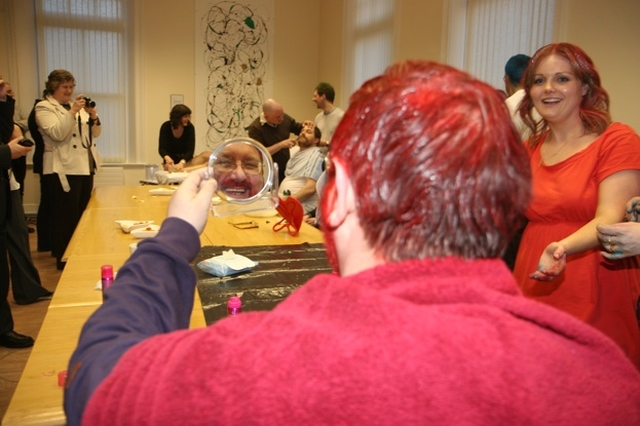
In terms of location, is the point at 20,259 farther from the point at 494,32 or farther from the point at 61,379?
the point at 494,32

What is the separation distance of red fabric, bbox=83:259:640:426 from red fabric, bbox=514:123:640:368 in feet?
3.87

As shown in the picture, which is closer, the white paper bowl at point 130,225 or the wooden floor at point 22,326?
the wooden floor at point 22,326

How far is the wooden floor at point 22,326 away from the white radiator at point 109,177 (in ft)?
6.43

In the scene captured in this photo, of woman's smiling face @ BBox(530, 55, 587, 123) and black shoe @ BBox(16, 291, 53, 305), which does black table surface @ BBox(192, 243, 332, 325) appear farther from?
black shoe @ BBox(16, 291, 53, 305)

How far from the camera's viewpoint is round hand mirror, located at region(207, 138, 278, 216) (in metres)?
1.42

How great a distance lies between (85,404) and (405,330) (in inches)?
14.3

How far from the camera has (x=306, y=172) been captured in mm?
3902

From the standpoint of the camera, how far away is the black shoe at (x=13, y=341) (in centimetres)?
298

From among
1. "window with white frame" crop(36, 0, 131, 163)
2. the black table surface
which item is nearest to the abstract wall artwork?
"window with white frame" crop(36, 0, 131, 163)

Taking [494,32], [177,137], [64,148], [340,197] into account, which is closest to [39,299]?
[64,148]

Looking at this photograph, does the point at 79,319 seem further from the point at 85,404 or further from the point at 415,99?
the point at 415,99

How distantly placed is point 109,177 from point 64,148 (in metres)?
2.55

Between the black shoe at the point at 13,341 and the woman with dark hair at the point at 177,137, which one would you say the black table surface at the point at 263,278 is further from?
the woman with dark hair at the point at 177,137

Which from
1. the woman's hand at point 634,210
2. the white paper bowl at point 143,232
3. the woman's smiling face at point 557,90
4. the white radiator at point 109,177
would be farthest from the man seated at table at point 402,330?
the white radiator at point 109,177
